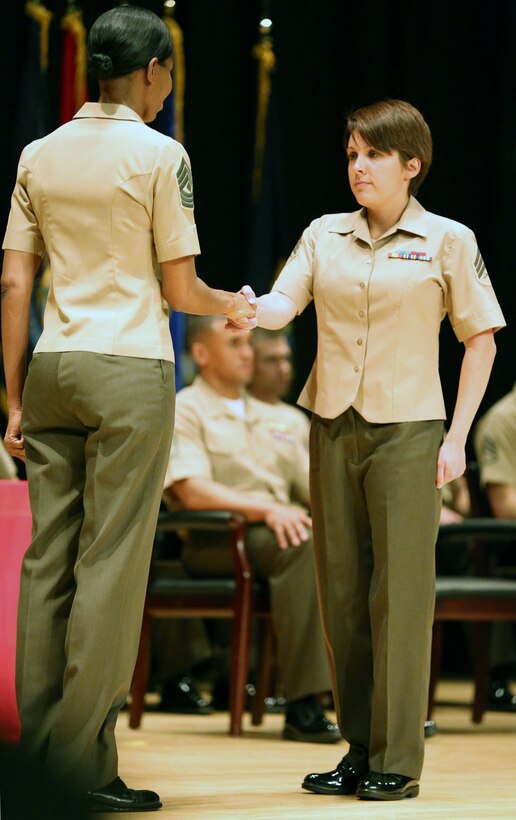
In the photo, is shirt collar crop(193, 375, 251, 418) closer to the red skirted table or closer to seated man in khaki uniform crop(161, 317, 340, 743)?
seated man in khaki uniform crop(161, 317, 340, 743)

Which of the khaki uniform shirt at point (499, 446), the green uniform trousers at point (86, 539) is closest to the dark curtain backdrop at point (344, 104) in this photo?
the khaki uniform shirt at point (499, 446)

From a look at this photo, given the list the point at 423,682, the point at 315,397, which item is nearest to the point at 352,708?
the point at 423,682

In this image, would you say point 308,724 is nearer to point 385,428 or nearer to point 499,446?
point 499,446

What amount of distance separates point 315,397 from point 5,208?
2.68 m

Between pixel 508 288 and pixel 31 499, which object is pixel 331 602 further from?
pixel 508 288

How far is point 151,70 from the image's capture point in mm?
2430

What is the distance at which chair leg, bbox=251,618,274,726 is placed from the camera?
4.24m

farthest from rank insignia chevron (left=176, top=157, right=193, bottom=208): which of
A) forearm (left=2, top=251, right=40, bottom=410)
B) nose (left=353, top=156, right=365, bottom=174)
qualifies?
nose (left=353, top=156, right=365, bottom=174)

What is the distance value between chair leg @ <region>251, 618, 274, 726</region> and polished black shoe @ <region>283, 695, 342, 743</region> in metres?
0.30

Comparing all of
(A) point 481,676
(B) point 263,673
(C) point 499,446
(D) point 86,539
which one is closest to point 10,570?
(D) point 86,539

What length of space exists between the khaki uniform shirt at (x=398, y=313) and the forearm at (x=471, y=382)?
36mm

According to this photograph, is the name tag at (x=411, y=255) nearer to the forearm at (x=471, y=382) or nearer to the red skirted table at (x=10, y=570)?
the forearm at (x=471, y=382)

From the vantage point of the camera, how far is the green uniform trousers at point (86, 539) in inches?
92.8

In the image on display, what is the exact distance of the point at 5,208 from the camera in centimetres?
510
